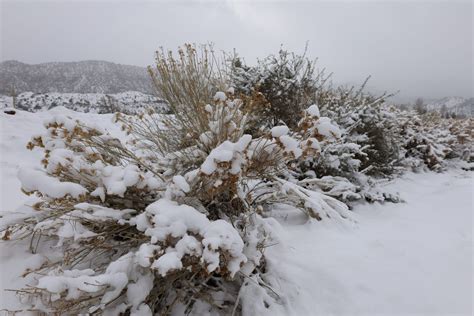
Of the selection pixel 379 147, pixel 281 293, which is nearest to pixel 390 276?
pixel 281 293

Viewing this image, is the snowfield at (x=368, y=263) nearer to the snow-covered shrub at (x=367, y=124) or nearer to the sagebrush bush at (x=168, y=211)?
the sagebrush bush at (x=168, y=211)

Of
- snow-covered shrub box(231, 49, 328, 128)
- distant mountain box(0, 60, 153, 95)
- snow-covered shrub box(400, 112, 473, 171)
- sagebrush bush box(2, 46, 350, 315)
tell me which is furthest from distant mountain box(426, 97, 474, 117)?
distant mountain box(0, 60, 153, 95)

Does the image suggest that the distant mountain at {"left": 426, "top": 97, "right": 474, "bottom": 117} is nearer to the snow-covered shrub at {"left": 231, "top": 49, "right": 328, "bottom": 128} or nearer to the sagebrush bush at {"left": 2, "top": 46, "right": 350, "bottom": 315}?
the snow-covered shrub at {"left": 231, "top": 49, "right": 328, "bottom": 128}

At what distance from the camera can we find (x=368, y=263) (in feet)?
6.81

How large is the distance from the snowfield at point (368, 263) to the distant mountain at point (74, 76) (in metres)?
25.9

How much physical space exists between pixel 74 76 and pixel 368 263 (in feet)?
140

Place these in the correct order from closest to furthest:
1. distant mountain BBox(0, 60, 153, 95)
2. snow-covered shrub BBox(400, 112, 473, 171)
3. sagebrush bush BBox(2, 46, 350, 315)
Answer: sagebrush bush BBox(2, 46, 350, 315) → snow-covered shrub BBox(400, 112, 473, 171) → distant mountain BBox(0, 60, 153, 95)

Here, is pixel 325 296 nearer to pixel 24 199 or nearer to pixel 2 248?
pixel 2 248

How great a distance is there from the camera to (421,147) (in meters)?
6.33

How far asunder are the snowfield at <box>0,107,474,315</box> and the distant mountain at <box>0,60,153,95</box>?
25.9 meters

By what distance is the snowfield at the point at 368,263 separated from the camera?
171cm

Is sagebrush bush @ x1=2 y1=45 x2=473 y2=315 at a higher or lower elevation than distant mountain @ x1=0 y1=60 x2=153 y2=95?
lower

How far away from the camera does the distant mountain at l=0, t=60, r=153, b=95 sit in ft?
91.0

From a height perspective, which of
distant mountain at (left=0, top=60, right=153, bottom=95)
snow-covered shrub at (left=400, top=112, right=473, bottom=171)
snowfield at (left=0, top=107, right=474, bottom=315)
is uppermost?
distant mountain at (left=0, top=60, right=153, bottom=95)
